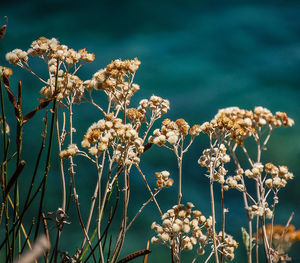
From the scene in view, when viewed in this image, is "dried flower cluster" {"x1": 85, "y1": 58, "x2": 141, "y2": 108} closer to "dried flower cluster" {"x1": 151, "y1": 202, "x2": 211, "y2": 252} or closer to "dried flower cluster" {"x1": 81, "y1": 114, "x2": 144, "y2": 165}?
"dried flower cluster" {"x1": 81, "y1": 114, "x2": 144, "y2": 165}

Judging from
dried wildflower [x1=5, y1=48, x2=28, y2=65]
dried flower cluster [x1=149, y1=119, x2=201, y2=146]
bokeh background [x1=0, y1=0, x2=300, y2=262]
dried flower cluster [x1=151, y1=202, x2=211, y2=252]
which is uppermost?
bokeh background [x1=0, y1=0, x2=300, y2=262]

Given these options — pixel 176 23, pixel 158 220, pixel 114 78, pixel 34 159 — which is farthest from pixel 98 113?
pixel 114 78

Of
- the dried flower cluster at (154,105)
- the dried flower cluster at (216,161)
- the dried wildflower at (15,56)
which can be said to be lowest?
the dried flower cluster at (216,161)

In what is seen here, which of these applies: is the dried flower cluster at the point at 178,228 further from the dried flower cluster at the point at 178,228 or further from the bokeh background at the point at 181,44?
the bokeh background at the point at 181,44

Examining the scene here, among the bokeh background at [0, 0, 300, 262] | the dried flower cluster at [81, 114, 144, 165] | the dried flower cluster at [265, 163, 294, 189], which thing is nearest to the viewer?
the dried flower cluster at [81, 114, 144, 165]

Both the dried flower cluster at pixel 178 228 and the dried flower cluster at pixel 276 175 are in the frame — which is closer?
the dried flower cluster at pixel 178 228

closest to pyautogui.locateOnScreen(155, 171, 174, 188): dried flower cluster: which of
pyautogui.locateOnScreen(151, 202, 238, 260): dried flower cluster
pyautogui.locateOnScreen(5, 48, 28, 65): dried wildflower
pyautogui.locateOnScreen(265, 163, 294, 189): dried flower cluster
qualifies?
pyautogui.locateOnScreen(151, 202, 238, 260): dried flower cluster

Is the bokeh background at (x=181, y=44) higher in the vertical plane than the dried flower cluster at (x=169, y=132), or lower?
higher

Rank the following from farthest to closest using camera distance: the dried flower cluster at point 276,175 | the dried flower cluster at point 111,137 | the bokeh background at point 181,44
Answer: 1. the bokeh background at point 181,44
2. the dried flower cluster at point 276,175
3. the dried flower cluster at point 111,137

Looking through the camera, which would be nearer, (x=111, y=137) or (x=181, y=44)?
(x=111, y=137)

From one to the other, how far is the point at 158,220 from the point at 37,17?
116 centimetres

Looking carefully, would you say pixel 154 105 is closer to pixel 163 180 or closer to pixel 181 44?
pixel 163 180

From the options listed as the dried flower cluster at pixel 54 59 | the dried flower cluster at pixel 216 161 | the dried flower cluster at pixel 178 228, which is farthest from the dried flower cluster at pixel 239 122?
the dried flower cluster at pixel 54 59

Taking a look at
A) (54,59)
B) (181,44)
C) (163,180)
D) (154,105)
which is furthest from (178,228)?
(181,44)
